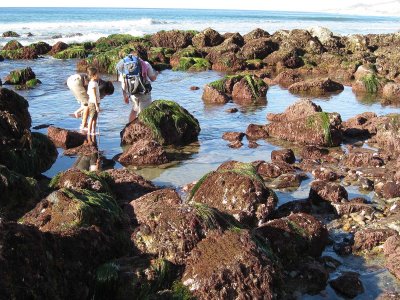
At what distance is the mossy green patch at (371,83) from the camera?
18.2 meters

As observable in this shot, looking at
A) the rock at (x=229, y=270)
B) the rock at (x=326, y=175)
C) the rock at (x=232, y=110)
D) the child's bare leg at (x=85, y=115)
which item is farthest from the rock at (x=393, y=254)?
the rock at (x=232, y=110)

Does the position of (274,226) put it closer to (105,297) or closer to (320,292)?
(320,292)

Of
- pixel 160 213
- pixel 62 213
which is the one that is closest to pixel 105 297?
pixel 160 213

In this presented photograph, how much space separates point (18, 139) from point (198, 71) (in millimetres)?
16429

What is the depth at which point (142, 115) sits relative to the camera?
1114 cm

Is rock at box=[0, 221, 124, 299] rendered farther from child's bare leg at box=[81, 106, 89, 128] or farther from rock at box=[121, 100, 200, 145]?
child's bare leg at box=[81, 106, 89, 128]

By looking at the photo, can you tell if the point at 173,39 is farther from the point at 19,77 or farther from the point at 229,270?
the point at 229,270

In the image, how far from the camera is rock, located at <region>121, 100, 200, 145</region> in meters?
10.9

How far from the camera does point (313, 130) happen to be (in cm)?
1097

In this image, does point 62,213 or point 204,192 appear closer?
point 62,213

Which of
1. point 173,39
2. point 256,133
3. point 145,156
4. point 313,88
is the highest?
point 145,156

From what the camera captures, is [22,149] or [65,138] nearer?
[22,149]

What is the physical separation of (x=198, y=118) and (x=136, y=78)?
10.00 feet

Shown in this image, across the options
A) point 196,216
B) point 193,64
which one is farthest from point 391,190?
point 193,64
